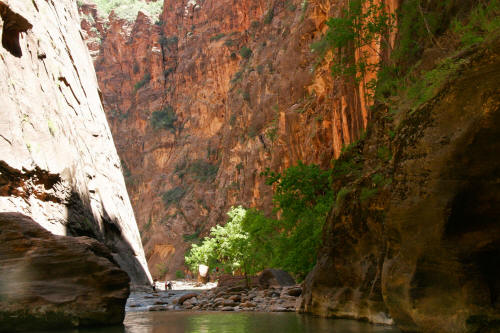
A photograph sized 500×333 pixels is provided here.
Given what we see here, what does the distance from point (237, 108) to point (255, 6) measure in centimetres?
2031

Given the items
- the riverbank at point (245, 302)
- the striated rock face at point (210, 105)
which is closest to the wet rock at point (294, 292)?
the riverbank at point (245, 302)

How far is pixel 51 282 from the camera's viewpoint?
959cm

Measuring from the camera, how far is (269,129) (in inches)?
2089

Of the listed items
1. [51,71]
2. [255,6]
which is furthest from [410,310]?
[255,6]

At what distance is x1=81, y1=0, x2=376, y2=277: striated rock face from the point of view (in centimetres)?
4044

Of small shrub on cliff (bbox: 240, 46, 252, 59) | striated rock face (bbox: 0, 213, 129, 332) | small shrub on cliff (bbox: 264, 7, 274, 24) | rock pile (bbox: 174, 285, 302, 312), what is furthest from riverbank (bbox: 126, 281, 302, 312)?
small shrub on cliff (bbox: 240, 46, 252, 59)

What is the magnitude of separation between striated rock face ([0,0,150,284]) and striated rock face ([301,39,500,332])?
12.7m

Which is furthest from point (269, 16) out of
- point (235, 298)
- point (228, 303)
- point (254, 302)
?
point (254, 302)

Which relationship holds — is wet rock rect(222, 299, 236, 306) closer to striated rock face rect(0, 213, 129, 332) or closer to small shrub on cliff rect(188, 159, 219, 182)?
striated rock face rect(0, 213, 129, 332)

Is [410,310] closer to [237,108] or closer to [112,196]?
[112,196]

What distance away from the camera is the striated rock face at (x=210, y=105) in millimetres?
40438

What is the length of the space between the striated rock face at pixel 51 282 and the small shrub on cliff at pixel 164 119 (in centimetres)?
7929

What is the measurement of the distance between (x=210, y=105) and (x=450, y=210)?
75.5m

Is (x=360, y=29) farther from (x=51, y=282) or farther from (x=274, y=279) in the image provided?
(x=51, y=282)
